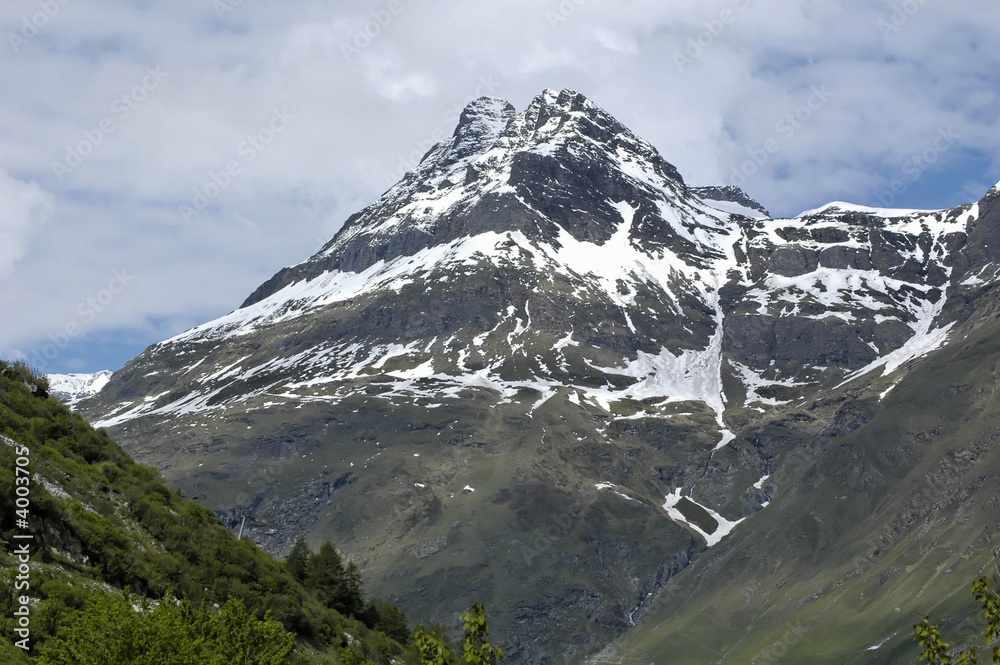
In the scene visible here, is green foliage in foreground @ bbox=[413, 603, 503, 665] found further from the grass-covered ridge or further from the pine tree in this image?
the pine tree

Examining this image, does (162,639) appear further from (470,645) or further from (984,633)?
(984,633)

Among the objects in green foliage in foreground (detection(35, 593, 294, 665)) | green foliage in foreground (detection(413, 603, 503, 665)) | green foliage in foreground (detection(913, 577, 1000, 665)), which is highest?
green foliage in foreground (detection(35, 593, 294, 665))

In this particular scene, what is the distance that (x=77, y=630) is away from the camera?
90.4ft

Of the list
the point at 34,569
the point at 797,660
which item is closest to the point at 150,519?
the point at 34,569

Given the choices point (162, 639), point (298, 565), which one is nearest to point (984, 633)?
point (162, 639)

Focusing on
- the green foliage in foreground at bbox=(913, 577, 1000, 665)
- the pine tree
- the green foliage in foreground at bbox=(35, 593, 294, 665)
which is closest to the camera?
the green foliage in foreground at bbox=(913, 577, 1000, 665)

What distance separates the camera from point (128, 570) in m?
44.2

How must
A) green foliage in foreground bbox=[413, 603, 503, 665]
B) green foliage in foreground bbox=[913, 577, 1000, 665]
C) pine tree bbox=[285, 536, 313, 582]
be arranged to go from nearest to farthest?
green foliage in foreground bbox=[413, 603, 503, 665], green foliage in foreground bbox=[913, 577, 1000, 665], pine tree bbox=[285, 536, 313, 582]

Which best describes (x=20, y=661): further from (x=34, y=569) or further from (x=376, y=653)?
(x=376, y=653)

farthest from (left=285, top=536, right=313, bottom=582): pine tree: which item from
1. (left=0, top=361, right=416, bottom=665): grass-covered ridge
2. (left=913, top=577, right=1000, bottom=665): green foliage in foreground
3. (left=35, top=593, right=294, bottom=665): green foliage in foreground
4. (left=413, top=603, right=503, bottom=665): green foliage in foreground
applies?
(left=913, top=577, right=1000, bottom=665): green foliage in foreground

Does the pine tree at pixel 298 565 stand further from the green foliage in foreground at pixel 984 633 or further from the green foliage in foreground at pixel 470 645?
the green foliage in foreground at pixel 984 633

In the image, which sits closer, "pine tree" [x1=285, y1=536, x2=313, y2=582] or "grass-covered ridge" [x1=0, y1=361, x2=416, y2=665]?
"grass-covered ridge" [x1=0, y1=361, x2=416, y2=665]

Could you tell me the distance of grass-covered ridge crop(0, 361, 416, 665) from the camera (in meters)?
30.4

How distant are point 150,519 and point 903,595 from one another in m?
177
